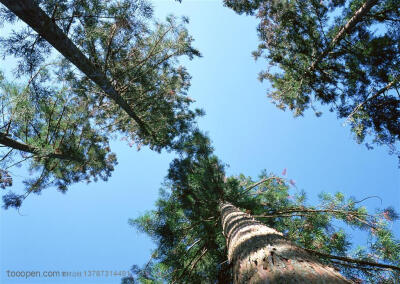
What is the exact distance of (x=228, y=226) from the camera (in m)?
3.91

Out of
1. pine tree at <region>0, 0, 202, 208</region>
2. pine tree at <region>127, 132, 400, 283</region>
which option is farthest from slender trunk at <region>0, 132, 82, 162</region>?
pine tree at <region>127, 132, 400, 283</region>

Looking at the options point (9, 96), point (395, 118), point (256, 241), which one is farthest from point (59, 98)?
point (395, 118)

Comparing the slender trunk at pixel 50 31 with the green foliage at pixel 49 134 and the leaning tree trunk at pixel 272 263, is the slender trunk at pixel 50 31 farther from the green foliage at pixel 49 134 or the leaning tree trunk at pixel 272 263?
the leaning tree trunk at pixel 272 263

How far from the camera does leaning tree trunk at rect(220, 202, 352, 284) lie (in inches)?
67.4

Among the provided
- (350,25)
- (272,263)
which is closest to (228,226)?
(272,263)

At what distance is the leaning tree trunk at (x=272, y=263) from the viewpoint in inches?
67.4

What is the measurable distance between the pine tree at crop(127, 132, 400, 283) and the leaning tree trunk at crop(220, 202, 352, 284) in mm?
21

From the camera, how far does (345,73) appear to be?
20.1 feet

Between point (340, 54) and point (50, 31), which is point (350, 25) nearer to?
point (340, 54)

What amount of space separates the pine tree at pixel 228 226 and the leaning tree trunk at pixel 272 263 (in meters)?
0.02

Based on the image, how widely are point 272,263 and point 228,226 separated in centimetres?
195

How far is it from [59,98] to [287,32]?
6179 millimetres

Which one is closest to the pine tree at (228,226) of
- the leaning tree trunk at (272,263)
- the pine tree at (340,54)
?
the leaning tree trunk at (272,263)

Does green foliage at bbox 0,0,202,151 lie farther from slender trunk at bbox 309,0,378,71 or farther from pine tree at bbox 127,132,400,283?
slender trunk at bbox 309,0,378,71
